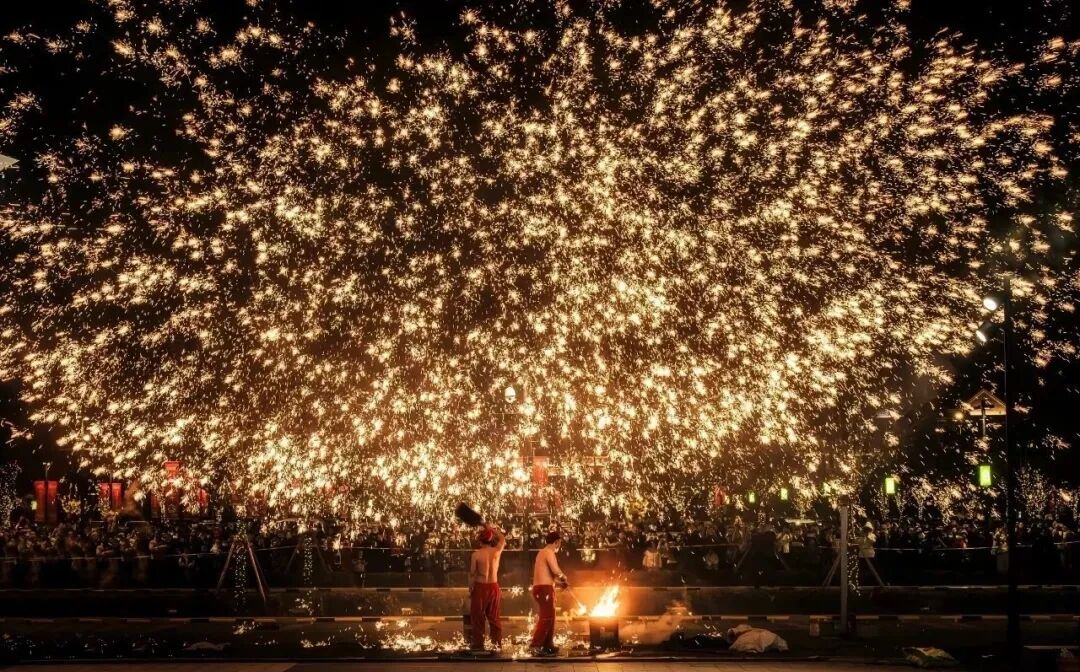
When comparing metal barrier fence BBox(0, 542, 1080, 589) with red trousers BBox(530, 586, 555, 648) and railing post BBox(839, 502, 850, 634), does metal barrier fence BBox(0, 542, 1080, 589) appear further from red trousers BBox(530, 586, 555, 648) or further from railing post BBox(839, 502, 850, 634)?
red trousers BBox(530, 586, 555, 648)

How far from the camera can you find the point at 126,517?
28.3 metres

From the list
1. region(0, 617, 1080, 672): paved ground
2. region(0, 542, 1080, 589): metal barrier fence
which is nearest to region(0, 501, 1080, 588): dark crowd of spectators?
region(0, 542, 1080, 589): metal barrier fence

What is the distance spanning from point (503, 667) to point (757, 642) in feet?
9.99

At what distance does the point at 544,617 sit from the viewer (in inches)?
440

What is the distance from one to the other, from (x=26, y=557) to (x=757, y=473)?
17355 millimetres

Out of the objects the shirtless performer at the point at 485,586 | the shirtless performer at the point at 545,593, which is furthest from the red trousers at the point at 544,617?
the shirtless performer at the point at 485,586

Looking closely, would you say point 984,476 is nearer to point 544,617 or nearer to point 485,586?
point 544,617

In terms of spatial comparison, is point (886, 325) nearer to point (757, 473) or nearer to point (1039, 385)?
point (757, 473)

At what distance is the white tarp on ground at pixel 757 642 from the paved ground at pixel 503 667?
40 centimetres

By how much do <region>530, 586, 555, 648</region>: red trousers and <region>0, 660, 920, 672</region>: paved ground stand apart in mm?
513

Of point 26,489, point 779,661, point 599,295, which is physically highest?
point 599,295

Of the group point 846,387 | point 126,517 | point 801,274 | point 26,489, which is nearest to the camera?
point 801,274

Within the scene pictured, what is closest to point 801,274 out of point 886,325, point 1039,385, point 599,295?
point 886,325

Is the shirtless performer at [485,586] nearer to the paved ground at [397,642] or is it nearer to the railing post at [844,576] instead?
the paved ground at [397,642]
